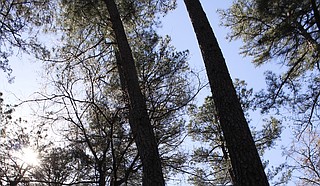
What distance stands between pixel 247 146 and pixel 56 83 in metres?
3.80

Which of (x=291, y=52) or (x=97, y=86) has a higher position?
(x=291, y=52)

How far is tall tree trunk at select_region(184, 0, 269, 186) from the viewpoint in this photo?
2834 mm

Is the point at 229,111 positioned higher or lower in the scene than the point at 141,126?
lower

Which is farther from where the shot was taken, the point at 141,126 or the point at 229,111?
the point at 141,126

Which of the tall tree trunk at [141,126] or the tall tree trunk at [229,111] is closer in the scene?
the tall tree trunk at [229,111]

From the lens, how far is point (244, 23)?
722 cm

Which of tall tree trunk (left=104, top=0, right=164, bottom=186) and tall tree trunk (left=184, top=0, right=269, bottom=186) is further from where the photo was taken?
tall tree trunk (left=104, top=0, right=164, bottom=186)

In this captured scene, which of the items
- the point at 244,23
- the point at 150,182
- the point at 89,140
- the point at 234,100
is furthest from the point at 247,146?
the point at 244,23

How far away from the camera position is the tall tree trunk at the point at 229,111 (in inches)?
112

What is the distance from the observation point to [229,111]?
10.7 feet

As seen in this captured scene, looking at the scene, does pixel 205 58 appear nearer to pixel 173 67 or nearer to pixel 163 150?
pixel 173 67

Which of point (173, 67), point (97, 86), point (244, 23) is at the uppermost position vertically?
point (244, 23)

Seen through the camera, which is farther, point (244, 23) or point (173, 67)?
point (244, 23)

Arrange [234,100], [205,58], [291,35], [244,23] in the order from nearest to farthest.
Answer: [234,100] < [205,58] < [291,35] < [244,23]
